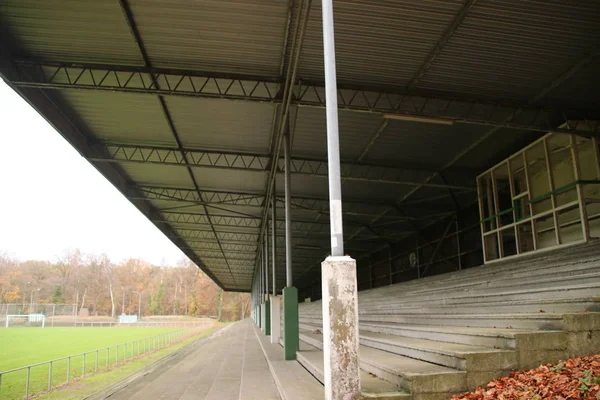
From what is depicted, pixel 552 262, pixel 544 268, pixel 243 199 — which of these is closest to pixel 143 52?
pixel 544 268

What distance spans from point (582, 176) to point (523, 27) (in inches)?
253

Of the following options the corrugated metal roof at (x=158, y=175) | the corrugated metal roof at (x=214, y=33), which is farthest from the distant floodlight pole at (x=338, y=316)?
the corrugated metal roof at (x=158, y=175)

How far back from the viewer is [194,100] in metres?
12.9

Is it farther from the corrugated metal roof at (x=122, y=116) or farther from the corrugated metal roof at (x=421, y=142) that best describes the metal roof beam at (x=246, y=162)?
the corrugated metal roof at (x=421, y=142)

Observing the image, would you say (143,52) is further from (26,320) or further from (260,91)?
(26,320)

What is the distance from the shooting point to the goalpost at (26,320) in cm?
6025

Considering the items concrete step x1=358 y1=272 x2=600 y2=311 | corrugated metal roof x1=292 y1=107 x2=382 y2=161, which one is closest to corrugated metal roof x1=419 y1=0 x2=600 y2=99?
corrugated metal roof x1=292 y1=107 x2=382 y2=161

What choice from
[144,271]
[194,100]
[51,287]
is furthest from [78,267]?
[194,100]

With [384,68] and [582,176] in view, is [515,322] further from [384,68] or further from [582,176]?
[582,176]

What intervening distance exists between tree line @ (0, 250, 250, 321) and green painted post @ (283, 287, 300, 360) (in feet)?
212

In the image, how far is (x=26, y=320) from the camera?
207ft

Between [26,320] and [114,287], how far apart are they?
41732 mm

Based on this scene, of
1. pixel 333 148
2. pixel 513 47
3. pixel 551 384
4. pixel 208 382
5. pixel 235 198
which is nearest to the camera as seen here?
pixel 551 384

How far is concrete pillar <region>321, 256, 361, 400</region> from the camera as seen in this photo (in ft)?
16.0
